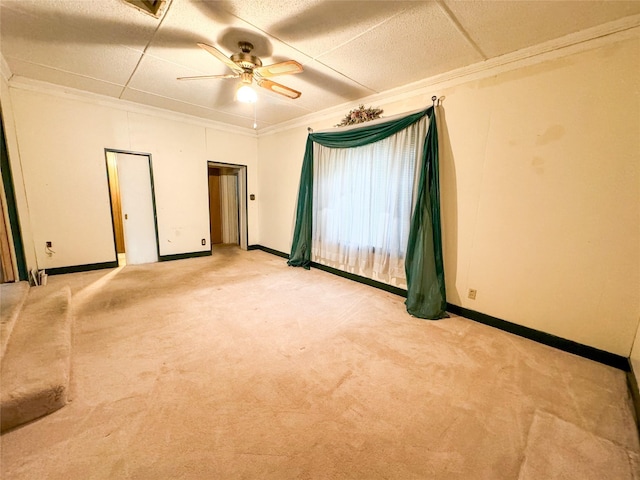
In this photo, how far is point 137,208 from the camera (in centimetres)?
427

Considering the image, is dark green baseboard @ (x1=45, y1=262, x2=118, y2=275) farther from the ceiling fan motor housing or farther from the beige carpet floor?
the ceiling fan motor housing

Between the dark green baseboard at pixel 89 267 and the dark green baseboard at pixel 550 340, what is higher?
the dark green baseboard at pixel 89 267

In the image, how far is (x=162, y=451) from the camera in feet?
4.08

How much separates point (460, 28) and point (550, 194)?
1586 mm

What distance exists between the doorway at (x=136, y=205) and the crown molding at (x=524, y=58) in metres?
→ 3.67

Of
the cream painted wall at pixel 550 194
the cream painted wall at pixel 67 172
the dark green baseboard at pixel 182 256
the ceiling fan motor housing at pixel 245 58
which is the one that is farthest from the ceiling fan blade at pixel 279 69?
the dark green baseboard at pixel 182 256

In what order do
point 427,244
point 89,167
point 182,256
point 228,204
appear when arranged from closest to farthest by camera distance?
point 427,244
point 89,167
point 182,256
point 228,204

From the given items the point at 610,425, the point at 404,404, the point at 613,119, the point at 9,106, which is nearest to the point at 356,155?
the point at 613,119

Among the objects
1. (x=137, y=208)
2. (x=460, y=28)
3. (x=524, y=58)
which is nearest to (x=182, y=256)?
(x=137, y=208)

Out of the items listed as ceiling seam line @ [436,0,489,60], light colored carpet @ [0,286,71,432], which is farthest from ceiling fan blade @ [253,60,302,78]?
light colored carpet @ [0,286,71,432]

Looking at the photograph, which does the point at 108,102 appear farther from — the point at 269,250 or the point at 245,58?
the point at 269,250

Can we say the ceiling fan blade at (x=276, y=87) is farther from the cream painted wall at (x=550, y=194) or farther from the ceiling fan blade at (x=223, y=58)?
the cream painted wall at (x=550, y=194)

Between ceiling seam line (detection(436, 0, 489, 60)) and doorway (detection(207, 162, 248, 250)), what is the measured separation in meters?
4.37

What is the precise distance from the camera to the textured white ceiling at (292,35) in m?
1.81
